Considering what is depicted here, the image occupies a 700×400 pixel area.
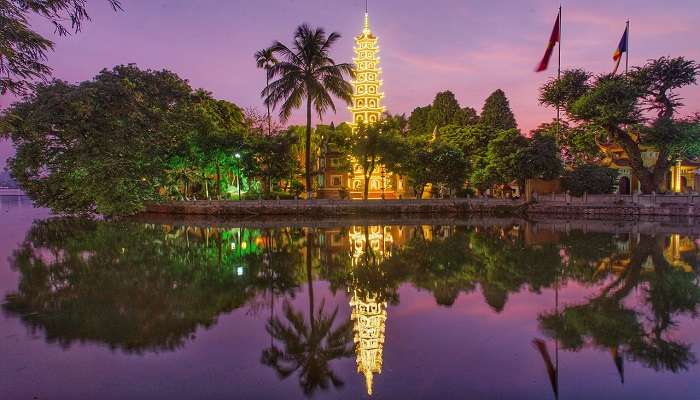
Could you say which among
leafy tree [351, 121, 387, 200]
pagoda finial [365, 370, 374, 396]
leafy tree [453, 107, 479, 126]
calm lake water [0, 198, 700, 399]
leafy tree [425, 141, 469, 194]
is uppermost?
leafy tree [453, 107, 479, 126]

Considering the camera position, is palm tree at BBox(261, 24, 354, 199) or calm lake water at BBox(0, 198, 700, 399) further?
palm tree at BBox(261, 24, 354, 199)

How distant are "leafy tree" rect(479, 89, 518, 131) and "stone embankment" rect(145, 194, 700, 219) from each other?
785 inches

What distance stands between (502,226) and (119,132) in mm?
26803

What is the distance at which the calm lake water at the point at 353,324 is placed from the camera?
21.9 feet

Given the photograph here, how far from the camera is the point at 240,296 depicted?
11805 mm

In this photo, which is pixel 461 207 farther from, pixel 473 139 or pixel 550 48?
pixel 550 48

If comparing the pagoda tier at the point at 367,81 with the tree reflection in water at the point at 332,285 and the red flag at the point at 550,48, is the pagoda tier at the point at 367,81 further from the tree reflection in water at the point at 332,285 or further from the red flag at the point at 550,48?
the tree reflection in water at the point at 332,285

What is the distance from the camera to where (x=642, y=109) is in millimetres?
38875

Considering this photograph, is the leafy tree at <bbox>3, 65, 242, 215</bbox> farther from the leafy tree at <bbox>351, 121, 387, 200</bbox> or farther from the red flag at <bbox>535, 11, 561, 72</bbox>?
the red flag at <bbox>535, 11, 561, 72</bbox>

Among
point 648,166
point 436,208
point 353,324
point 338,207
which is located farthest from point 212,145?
point 648,166

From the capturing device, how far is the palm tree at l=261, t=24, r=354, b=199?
36.2 metres

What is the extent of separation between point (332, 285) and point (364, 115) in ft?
155

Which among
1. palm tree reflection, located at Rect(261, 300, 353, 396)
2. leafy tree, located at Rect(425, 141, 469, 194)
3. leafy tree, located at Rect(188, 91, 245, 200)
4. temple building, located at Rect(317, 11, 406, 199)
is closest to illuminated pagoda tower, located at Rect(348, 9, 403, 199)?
temple building, located at Rect(317, 11, 406, 199)

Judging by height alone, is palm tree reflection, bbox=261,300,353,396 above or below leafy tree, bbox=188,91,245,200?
below
